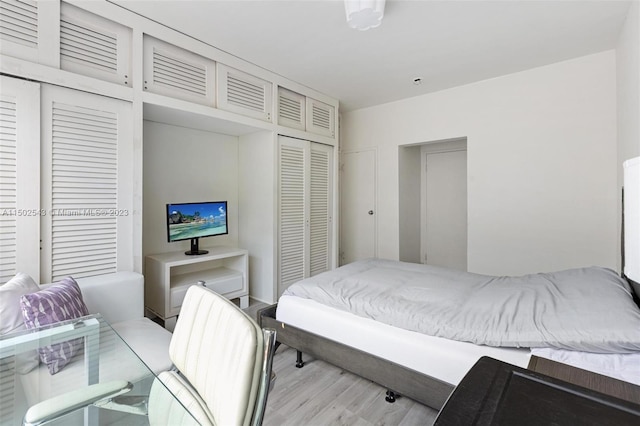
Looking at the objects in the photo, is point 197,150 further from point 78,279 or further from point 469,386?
point 469,386

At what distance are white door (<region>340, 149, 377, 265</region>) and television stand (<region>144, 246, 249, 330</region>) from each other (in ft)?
6.47

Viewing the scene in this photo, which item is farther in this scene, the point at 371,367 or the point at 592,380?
the point at 371,367

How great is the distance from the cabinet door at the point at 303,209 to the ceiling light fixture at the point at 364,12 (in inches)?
63.5

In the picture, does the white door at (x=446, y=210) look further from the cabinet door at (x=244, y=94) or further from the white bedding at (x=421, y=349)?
the white bedding at (x=421, y=349)

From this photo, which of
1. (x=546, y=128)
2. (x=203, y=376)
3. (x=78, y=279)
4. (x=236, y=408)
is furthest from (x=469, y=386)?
(x=546, y=128)

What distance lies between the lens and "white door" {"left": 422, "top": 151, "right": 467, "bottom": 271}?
13.8 feet

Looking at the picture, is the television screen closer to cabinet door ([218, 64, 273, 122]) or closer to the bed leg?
cabinet door ([218, 64, 273, 122])

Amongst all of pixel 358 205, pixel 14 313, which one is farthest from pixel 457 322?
pixel 358 205

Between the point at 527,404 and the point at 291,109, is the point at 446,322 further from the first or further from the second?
the point at 291,109

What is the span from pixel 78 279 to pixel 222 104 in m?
1.87

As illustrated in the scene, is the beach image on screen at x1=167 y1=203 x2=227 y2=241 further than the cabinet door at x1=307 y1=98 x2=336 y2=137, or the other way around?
the cabinet door at x1=307 y1=98 x2=336 y2=137

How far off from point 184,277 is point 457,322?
266 cm

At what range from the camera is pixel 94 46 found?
211cm

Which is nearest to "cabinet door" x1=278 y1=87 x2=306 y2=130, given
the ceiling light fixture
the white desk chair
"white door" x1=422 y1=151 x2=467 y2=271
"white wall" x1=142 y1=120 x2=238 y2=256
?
"white wall" x1=142 y1=120 x2=238 y2=256
